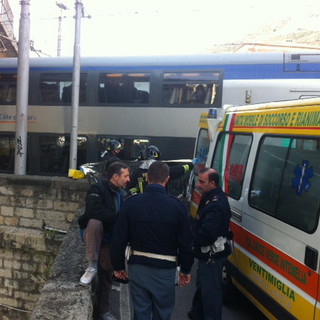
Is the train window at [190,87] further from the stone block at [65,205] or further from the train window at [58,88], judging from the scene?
the stone block at [65,205]

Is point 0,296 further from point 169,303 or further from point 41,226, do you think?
point 169,303

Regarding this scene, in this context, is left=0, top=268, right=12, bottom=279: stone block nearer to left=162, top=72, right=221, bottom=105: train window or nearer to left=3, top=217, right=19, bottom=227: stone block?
left=3, top=217, right=19, bottom=227: stone block

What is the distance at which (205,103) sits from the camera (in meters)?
9.37

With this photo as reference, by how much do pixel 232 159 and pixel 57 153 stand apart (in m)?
7.26

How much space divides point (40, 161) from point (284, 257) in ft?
29.4

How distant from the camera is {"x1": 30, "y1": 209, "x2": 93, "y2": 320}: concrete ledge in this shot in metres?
2.90

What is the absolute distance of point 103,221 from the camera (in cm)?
348

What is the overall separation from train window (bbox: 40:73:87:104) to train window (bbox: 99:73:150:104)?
0.72 m

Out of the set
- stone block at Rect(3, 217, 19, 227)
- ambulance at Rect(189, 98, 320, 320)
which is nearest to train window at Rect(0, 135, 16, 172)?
stone block at Rect(3, 217, 19, 227)

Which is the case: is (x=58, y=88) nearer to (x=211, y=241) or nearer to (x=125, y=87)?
(x=125, y=87)

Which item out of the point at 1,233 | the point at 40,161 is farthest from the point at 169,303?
the point at 40,161

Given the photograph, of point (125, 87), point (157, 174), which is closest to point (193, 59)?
point (125, 87)

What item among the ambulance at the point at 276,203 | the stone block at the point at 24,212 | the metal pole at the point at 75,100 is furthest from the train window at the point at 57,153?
the ambulance at the point at 276,203

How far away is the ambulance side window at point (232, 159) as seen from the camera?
425cm
